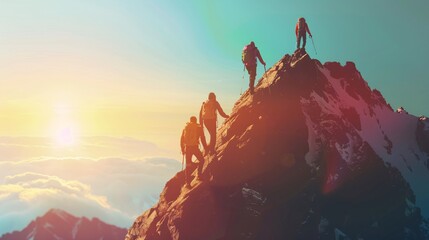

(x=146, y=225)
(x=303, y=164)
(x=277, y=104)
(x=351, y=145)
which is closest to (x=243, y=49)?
(x=277, y=104)

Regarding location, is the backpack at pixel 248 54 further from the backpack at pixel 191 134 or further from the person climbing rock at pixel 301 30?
the backpack at pixel 191 134

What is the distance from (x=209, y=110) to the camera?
33406mm

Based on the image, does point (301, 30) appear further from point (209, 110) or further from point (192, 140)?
point (192, 140)

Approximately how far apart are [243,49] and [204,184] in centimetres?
1265

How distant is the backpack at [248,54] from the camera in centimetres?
3656

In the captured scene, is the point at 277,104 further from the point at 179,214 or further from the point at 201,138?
the point at 179,214

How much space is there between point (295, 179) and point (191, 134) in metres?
9.58

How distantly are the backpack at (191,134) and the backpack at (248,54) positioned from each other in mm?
7710

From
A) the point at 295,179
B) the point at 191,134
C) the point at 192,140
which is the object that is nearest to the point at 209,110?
the point at 191,134

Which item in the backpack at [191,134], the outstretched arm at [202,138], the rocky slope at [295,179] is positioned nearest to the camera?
the rocky slope at [295,179]

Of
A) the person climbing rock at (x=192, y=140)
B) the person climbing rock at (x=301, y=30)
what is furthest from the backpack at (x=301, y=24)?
the person climbing rock at (x=192, y=140)

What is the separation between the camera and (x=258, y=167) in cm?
3378

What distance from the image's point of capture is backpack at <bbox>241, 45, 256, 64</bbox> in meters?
36.6

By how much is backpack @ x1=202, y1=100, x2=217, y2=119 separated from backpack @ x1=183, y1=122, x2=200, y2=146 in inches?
46.6
